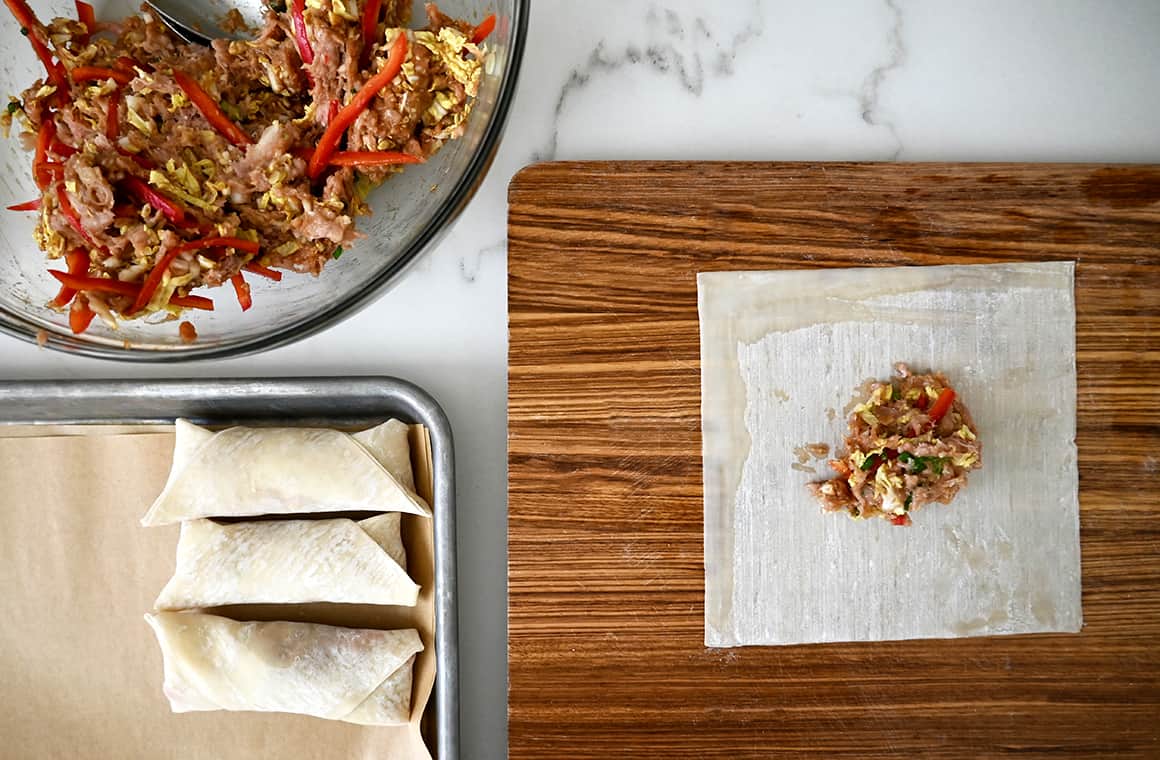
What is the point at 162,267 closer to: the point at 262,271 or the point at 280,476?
the point at 262,271

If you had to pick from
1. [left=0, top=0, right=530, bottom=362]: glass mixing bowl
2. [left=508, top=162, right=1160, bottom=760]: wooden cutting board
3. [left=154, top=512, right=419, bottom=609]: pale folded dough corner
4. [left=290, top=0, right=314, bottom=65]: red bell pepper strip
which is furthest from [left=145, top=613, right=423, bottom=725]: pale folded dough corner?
[left=290, top=0, right=314, bottom=65]: red bell pepper strip

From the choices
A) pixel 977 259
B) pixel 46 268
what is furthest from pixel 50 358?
pixel 977 259

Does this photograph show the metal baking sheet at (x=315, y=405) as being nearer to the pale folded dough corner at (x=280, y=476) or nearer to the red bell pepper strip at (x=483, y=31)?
the pale folded dough corner at (x=280, y=476)

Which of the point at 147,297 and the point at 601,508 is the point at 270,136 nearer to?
the point at 147,297

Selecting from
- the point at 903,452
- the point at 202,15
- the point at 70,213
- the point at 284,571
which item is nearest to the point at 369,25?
the point at 202,15

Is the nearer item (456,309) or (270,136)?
(270,136)

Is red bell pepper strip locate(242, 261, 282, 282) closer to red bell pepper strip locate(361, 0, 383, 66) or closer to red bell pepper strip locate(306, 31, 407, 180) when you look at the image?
red bell pepper strip locate(306, 31, 407, 180)
